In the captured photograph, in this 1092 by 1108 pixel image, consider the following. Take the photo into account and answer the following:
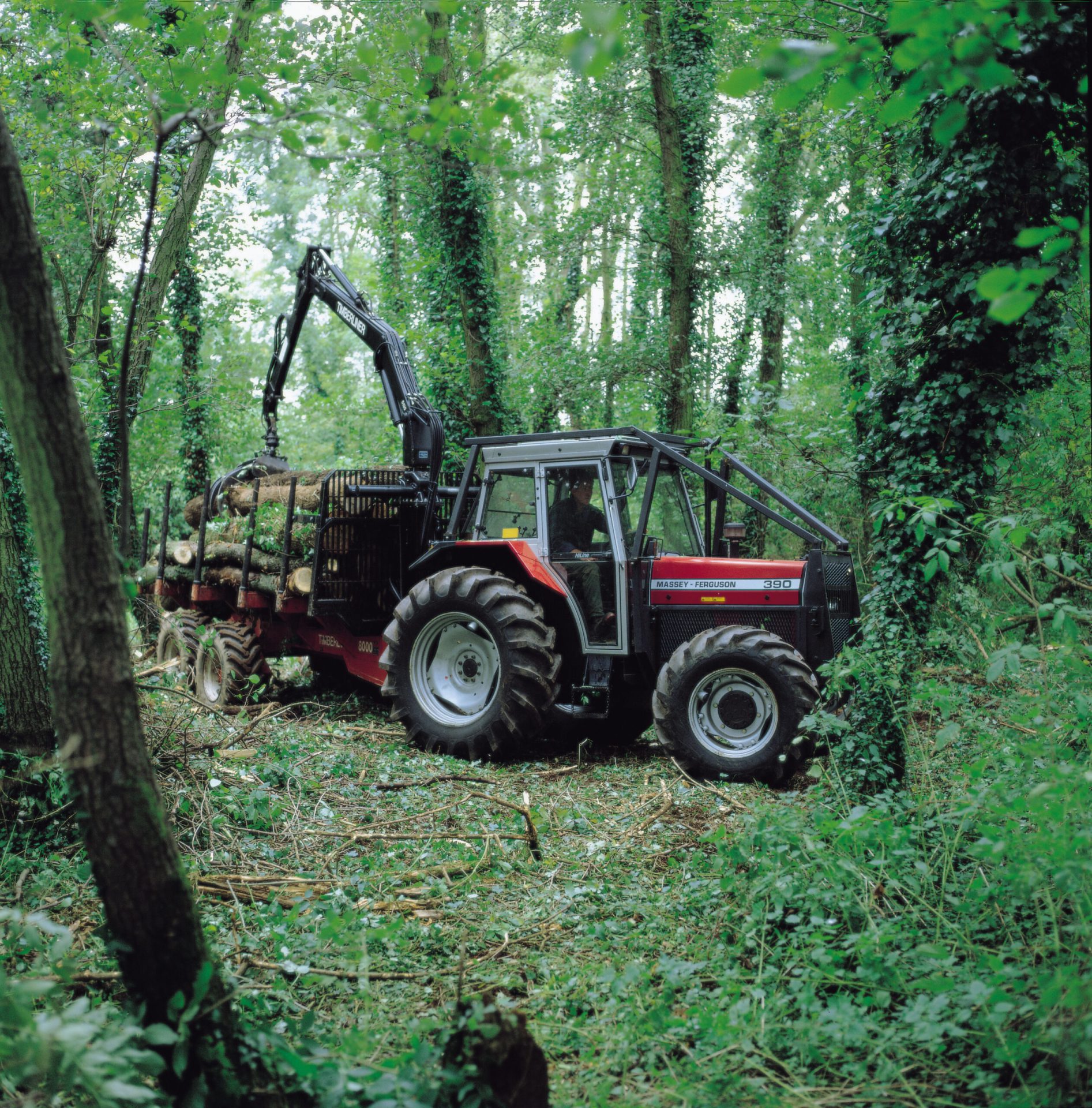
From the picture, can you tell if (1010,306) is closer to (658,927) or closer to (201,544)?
(658,927)

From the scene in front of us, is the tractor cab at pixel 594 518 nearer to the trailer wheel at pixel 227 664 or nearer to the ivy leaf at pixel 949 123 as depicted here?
the trailer wheel at pixel 227 664

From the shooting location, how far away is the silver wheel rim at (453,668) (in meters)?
7.88

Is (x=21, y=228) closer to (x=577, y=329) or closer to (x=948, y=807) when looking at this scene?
(x=948, y=807)

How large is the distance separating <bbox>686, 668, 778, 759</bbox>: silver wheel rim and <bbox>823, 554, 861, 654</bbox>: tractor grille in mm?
859

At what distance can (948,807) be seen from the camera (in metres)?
4.43

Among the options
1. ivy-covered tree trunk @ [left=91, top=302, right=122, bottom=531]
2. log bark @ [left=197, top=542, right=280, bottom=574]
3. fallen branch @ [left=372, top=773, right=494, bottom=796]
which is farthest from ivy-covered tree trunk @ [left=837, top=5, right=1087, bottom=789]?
ivy-covered tree trunk @ [left=91, top=302, right=122, bottom=531]

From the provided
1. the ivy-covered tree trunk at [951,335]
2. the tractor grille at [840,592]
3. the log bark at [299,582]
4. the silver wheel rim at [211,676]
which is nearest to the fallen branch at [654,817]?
the ivy-covered tree trunk at [951,335]

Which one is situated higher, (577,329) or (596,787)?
(577,329)

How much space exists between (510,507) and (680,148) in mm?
9819

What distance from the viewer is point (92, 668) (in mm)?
2334

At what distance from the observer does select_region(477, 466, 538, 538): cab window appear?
7.95m

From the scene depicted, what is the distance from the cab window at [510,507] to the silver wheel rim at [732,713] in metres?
1.98

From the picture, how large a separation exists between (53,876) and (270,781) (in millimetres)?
1668

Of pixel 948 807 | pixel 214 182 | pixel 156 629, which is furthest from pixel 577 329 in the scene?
pixel 948 807
